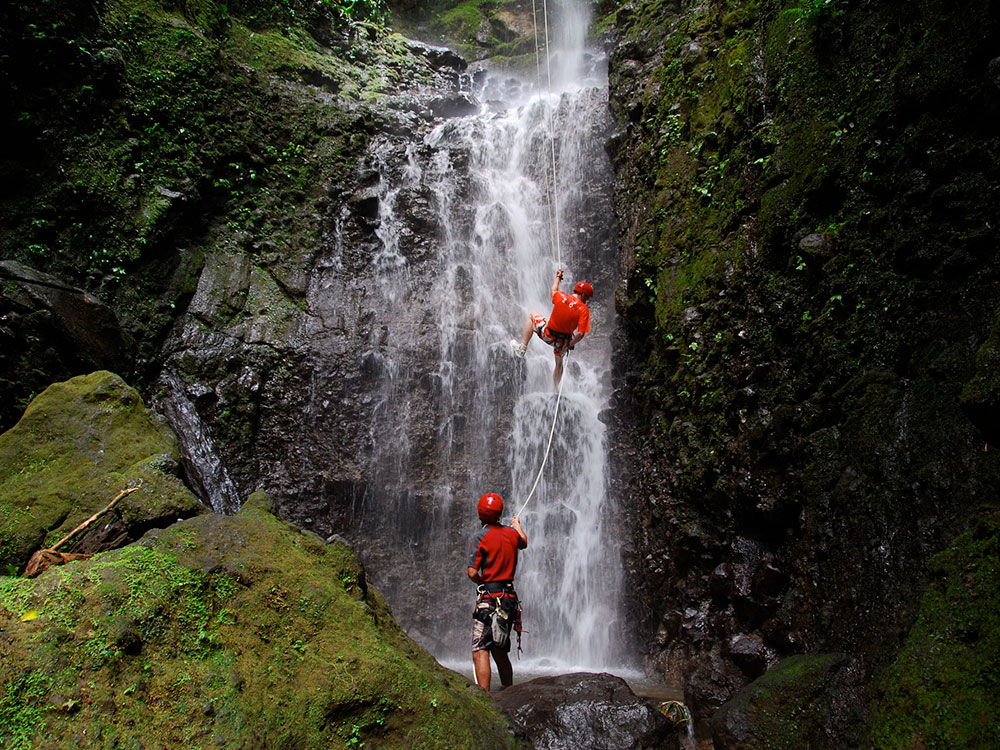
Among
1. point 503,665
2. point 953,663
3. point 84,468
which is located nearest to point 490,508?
point 503,665

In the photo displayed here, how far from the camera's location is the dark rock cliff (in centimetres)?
359

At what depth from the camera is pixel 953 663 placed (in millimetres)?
2412

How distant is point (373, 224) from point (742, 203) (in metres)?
7.70

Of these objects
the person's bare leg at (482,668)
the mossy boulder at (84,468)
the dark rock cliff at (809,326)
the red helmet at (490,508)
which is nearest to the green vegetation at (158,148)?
the mossy boulder at (84,468)

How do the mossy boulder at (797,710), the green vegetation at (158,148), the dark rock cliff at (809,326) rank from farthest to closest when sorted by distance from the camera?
the green vegetation at (158,148) < the dark rock cliff at (809,326) < the mossy boulder at (797,710)

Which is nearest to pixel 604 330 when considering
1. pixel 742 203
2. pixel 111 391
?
pixel 742 203

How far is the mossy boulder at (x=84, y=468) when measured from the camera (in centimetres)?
365

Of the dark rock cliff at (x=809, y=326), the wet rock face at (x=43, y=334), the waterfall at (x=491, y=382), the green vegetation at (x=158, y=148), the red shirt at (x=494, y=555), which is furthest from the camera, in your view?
the waterfall at (x=491, y=382)

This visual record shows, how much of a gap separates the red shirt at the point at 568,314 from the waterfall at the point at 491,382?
2980 millimetres

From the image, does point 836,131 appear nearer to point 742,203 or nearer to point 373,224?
point 742,203

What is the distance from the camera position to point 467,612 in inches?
359

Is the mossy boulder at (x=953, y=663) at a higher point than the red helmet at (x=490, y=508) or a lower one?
lower

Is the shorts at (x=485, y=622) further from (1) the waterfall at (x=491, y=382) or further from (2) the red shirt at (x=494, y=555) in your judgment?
(1) the waterfall at (x=491, y=382)

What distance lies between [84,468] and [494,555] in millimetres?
3364
